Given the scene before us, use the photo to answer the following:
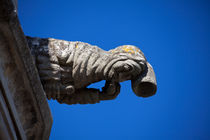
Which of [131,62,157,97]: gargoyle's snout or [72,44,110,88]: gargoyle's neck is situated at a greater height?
[72,44,110,88]: gargoyle's neck

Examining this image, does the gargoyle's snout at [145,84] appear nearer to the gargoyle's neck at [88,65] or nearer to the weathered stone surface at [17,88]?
the gargoyle's neck at [88,65]

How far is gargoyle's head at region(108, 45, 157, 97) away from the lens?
236 centimetres

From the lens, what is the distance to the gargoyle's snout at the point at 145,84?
241 centimetres

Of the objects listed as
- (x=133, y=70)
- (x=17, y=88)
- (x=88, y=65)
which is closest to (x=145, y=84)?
(x=133, y=70)

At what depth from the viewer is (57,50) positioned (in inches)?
90.9

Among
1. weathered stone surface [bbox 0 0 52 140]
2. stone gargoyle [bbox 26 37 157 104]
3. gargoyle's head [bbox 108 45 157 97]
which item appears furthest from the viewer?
gargoyle's head [bbox 108 45 157 97]

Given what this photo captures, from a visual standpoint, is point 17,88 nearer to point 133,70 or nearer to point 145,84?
point 133,70

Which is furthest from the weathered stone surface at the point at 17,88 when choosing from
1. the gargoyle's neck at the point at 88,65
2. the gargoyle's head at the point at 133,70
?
the gargoyle's head at the point at 133,70

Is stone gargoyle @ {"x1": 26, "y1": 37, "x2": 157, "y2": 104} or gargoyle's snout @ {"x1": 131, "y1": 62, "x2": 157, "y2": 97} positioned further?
gargoyle's snout @ {"x1": 131, "y1": 62, "x2": 157, "y2": 97}

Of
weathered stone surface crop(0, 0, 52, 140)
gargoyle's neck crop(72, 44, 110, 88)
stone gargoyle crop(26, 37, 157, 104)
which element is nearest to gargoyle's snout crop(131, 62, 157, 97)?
stone gargoyle crop(26, 37, 157, 104)

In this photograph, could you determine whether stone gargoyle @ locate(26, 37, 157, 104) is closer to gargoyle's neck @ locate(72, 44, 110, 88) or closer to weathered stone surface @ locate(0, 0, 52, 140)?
gargoyle's neck @ locate(72, 44, 110, 88)

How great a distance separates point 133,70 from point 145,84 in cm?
21

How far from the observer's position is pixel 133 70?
7.79 ft

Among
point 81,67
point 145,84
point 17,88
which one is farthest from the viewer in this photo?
point 145,84
